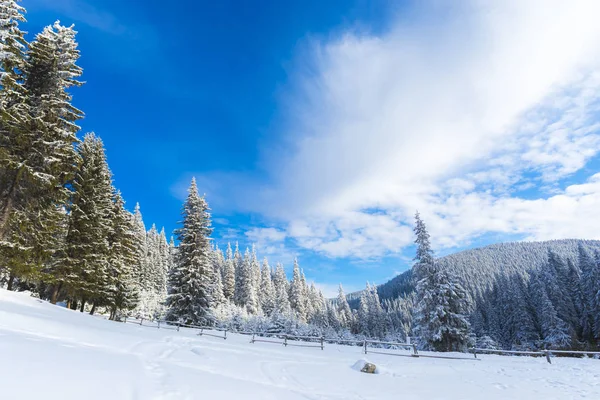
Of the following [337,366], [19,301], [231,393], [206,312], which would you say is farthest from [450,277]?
[19,301]

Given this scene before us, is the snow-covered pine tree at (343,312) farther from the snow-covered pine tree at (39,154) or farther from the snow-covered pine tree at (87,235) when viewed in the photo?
the snow-covered pine tree at (39,154)

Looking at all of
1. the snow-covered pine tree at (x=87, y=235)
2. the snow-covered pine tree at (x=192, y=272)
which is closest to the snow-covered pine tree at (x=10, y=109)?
the snow-covered pine tree at (x=87, y=235)

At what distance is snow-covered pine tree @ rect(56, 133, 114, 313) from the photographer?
22.7m

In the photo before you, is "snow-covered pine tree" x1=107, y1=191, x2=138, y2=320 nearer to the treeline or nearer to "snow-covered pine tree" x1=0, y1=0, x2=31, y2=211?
"snow-covered pine tree" x1=0, y1=0, x2=31, y2=211

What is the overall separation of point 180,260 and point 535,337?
61.2 metres

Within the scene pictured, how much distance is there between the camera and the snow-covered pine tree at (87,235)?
2269cm

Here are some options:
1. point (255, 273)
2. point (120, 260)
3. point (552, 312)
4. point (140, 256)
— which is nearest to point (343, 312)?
point (255, 273)

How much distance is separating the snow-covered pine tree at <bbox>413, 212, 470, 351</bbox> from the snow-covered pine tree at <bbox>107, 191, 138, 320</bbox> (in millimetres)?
28918

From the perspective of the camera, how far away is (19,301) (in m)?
15.8

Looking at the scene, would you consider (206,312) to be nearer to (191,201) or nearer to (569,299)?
(191,201)

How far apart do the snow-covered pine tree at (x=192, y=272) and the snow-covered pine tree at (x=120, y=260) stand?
4352mm

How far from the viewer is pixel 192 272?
30250 millimetres

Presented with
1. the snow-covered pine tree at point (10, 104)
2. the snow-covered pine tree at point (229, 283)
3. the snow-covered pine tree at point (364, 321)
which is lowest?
the snow-covered pine tree at point (364, 321)

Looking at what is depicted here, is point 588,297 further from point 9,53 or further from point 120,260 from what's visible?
point 9,53
